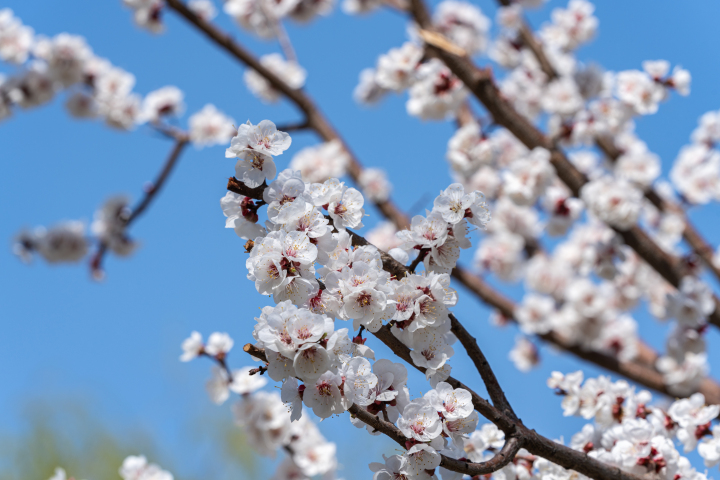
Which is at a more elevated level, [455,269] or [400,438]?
[455,269]

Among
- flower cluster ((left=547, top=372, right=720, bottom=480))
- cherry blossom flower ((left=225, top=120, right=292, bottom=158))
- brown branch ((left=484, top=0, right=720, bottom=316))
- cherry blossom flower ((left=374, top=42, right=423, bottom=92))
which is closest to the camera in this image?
cherry blossom flower ((left=225, top=120, right=292, bottom=158))

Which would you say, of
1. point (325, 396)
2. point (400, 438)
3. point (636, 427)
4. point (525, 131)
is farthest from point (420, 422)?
point (525, 131)

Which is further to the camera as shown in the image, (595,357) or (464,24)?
(464,24)

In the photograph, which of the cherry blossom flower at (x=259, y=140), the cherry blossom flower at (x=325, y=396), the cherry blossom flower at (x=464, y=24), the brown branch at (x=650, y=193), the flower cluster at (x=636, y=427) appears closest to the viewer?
the cherry blossom flower at (x=325, y=396)

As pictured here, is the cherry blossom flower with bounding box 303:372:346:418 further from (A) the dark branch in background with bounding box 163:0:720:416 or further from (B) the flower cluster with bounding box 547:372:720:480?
(A) the dark branch in background with bounding box 163:0:720:416

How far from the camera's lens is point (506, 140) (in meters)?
5.40

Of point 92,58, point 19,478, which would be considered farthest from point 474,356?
point 19,478

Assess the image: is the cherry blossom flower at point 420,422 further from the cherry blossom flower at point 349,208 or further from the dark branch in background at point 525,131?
the dark branch in background at point 525,131

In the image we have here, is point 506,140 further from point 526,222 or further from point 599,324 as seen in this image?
point 599,324

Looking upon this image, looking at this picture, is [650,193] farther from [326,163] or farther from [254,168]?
[254,168]

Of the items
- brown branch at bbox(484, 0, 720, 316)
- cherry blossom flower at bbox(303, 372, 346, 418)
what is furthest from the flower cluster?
brown branch at bbox(484, 0, 720, 316)

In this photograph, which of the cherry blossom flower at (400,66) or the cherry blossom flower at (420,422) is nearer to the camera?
the cherry blossom flower at (420,422)

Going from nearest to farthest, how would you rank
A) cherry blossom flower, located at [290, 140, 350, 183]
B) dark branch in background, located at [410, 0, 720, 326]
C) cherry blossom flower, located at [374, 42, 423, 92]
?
dark branch in background, located at [410, 0, 720, 326]
cherry blossom flower, located at [374, 42, 423, 92]
cherry blossom flower, located at [290, 140, 350, 183]

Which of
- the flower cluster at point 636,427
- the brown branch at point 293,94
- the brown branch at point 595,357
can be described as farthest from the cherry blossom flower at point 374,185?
the flower cluster at point 636,427
